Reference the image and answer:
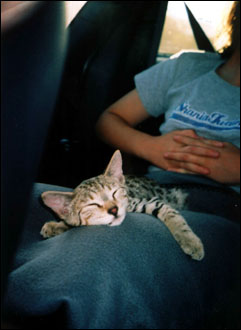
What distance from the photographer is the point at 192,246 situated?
67cm

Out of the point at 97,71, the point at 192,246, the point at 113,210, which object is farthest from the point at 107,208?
the point at 97,71

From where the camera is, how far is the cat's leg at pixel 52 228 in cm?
67

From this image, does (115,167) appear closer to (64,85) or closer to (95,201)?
(95,201)

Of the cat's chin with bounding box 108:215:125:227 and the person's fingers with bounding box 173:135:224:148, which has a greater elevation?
the person's fingers with bounding box 173:135:224:148

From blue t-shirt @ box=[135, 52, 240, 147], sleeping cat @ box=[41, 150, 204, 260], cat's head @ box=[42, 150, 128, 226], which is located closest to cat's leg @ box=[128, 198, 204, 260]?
sleeping cat @ box=[41, 150, 204, 260]

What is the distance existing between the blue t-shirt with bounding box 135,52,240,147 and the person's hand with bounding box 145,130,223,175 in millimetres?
49

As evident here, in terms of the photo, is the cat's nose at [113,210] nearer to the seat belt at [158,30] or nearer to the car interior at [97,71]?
the car interior at [97,71]

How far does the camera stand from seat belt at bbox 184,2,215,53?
132 centimetres

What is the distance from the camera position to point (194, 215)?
82cm

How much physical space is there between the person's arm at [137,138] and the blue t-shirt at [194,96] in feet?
0.16

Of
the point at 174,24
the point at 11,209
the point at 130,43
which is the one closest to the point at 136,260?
the point at 11,209

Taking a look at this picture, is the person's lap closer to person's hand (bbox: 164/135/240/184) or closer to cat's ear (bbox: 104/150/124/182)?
cat's ear (bbox: 104/150/124/182)

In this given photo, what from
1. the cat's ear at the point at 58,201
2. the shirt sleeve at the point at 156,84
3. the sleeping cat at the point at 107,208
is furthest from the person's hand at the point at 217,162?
the cat's ear at the point at 58,201

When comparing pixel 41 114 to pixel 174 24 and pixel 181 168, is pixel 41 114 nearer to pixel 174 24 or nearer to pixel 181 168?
pixel 181 168
